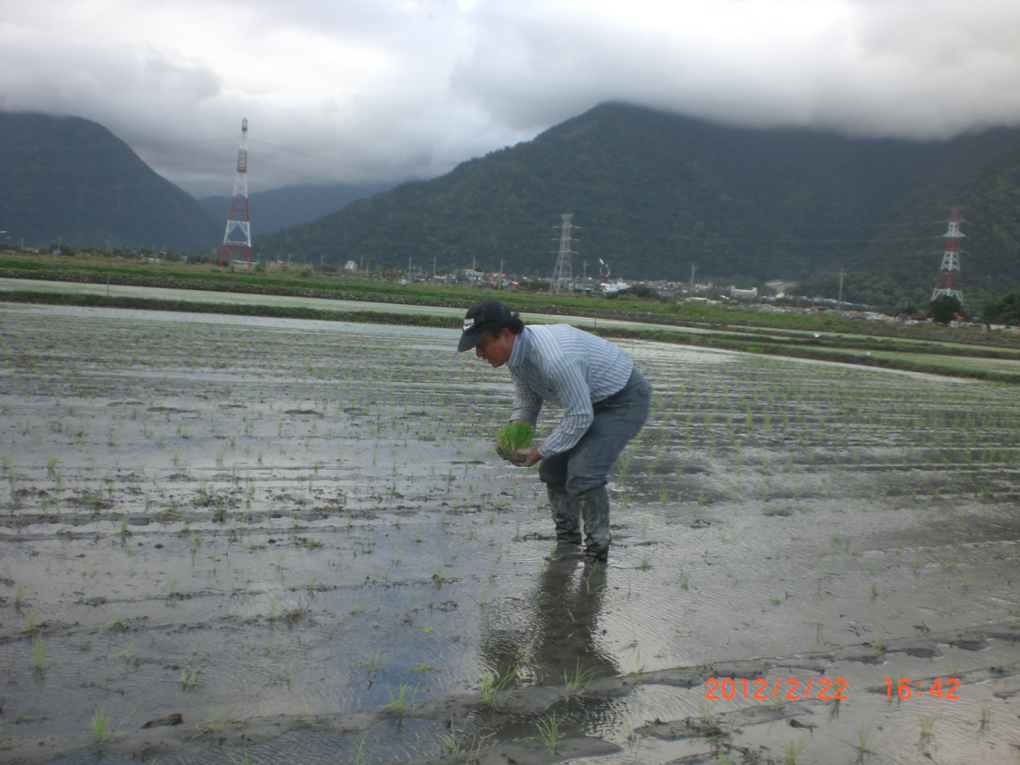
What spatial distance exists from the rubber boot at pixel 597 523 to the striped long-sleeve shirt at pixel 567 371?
41cm

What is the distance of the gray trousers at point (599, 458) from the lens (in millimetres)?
3297

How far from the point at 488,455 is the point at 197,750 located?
3909mm

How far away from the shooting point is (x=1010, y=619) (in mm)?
3123

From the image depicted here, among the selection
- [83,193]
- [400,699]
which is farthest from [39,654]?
[83,193]

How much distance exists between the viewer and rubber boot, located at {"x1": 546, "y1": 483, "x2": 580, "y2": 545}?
3.64 meters

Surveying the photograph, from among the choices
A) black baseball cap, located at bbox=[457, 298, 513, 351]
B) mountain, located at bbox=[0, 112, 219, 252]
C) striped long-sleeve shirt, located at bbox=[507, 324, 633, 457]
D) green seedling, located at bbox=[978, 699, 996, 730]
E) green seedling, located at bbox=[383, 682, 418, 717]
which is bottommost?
green seedling, located at bbox=[383, 682, 418, 717]

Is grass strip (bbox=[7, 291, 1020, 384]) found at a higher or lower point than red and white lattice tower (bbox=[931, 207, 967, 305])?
lower

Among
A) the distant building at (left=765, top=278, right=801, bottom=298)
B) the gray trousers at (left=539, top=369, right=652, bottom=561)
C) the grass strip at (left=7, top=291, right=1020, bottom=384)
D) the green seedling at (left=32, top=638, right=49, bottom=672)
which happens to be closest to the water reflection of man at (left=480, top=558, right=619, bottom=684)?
the gray trousers at (left=539, top=369, right=652, bottom=561)

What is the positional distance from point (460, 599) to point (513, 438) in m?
0.81

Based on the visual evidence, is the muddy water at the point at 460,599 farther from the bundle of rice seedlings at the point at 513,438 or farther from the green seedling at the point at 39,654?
the bundle of rice seedlings at the point at 513,438

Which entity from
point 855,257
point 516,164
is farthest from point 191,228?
point 855,257

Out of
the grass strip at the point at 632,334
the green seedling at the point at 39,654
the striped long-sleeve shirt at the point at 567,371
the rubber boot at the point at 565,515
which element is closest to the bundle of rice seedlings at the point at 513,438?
the striped long-sleeve shirt at the point at 567,371

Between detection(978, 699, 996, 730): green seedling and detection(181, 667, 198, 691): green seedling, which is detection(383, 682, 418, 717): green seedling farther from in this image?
detection(978, 699, 996, 730): green seedling
